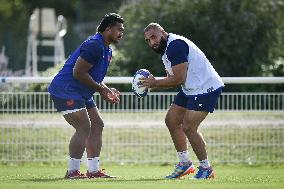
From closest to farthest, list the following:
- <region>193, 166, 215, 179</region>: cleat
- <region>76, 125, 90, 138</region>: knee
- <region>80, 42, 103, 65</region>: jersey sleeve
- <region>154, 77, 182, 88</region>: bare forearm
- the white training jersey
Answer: <region>80, 42, 103, 65</region>: jersey sleeve < <region>154, 77, 182, 88</region>: bare forearm < <region>76, 125, 90, 138</region>: knee < the white training jersey < <region>193, 166, 215, 179</region>: cleat

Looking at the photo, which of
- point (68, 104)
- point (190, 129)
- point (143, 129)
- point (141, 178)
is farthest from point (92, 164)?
point (143, 129)

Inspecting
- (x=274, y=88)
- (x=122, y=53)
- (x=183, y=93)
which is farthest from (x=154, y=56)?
(x=183, y=93)

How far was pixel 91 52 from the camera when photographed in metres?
13.3

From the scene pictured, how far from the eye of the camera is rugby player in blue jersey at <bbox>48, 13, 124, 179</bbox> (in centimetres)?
1332

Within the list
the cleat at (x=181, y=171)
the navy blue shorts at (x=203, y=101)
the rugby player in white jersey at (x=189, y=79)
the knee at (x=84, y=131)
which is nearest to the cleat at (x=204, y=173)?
the rugby player in white jersey at (x=189, y=79)

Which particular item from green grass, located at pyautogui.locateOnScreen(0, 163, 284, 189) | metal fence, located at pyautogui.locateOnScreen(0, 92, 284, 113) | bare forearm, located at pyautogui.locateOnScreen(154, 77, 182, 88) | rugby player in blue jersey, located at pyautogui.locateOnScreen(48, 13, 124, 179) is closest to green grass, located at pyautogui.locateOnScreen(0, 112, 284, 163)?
metal fence, located at pyautogui.locateOnScreen(0, 92, 284, 113)

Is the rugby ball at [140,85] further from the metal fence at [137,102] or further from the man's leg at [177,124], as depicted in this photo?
the metal fence at [137,102]

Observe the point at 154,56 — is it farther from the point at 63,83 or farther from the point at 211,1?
the point at 63,83

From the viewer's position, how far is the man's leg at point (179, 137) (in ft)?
45.8

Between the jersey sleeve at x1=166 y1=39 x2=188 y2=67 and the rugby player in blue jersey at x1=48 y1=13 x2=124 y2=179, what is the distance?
2.28ft

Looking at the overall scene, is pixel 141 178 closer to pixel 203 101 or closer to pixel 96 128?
pixel 96 128

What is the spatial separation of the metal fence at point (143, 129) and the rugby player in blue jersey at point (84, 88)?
3272mm

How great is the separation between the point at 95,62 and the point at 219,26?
12.8 m

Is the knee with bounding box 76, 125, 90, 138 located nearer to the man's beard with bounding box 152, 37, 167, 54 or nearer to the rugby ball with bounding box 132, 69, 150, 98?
the rugby ball with bounding box 132, 69, 150, 98
